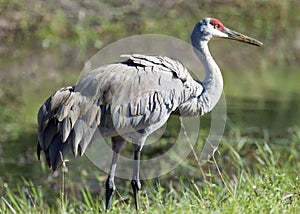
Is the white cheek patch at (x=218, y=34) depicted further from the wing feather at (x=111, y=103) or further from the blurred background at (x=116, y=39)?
the blurred background at (x=116, y=39)

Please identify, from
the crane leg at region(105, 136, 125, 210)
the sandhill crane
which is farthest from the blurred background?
the sandhill crane

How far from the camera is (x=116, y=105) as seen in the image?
5.77 metres

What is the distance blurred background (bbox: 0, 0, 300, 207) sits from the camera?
8.62m

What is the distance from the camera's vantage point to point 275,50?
14.1 meters

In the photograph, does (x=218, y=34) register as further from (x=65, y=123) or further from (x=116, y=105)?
(x=65, y=123)

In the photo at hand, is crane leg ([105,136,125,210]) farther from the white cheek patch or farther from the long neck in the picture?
the white cheek patch

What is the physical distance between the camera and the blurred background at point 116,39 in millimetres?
8625

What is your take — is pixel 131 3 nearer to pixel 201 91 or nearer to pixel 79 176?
pixel 79 176

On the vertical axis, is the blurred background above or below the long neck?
below

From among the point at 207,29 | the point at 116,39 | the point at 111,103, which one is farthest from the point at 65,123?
the point at 116,39

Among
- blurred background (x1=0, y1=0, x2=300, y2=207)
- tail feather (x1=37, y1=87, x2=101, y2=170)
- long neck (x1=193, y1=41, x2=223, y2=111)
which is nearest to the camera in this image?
tail feather (x1=37, y1=87, x2=101, y2=170)

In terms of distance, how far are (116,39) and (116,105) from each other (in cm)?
777

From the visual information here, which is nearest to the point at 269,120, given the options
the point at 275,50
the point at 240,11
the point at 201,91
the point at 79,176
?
the point at 79,176

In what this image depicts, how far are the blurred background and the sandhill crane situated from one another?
6.42 feet
